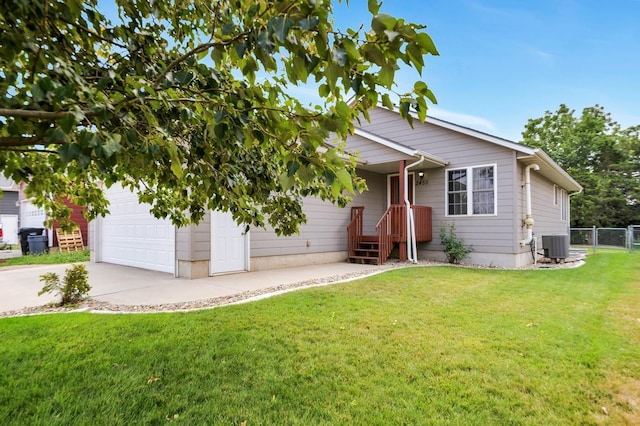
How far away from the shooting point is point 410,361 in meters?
2.95

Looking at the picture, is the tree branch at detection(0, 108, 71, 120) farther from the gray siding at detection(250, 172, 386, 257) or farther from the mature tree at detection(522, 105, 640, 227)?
the mature tree at detection(522, 105, 640, 227)

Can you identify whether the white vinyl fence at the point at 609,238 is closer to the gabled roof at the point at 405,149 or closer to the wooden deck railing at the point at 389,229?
the wooden deck railing at the point at 389,229

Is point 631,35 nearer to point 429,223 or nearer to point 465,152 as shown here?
point 465,152

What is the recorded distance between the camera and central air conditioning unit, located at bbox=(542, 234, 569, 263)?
1034cm

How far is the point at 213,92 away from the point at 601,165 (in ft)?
105

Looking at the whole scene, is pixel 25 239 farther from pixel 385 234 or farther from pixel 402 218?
pixel 402 218

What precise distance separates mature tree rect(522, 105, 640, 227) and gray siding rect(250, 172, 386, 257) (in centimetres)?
2082

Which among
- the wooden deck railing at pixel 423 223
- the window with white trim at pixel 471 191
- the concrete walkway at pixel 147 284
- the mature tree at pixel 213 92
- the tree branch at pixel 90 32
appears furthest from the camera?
the wooden deck railing at pixel 423 223

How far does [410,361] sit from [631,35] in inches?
646

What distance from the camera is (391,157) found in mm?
9836

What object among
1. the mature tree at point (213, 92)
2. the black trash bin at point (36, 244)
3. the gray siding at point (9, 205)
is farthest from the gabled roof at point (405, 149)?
the gray siding at point (9, 205)

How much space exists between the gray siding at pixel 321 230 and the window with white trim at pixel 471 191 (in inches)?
93.4

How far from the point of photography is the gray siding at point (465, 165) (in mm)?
9336

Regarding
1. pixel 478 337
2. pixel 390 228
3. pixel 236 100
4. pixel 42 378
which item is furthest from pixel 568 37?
pixel 42 378
